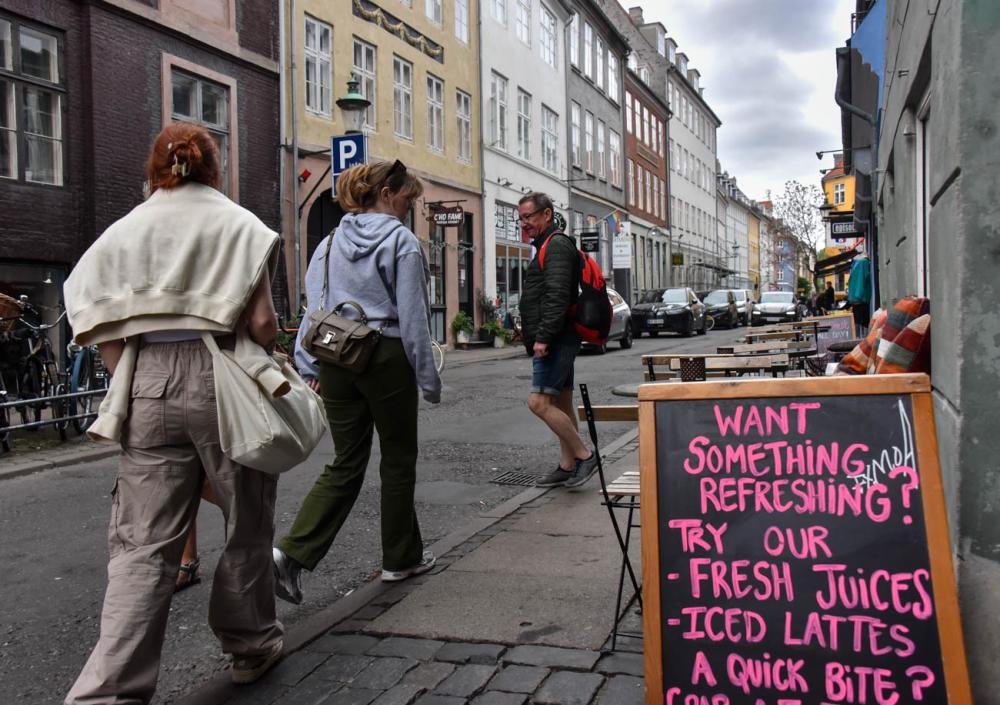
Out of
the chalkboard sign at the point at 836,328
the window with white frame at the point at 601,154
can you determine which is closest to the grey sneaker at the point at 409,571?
the chalkboard sign at the point at 836,328

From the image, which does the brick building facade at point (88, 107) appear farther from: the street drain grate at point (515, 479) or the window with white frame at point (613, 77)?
the window with white frame at point (613, 77)

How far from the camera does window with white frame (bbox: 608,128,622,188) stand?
132ft

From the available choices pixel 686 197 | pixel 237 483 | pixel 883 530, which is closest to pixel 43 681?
pixel 237 483

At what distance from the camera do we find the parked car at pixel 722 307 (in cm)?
3475

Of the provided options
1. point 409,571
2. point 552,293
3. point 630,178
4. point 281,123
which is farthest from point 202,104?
point 630,178

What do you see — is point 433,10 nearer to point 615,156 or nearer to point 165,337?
point 615,156

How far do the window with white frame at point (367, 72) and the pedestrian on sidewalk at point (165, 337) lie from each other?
17432 mm

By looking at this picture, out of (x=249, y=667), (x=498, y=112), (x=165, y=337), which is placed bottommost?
(x=249, y=667)

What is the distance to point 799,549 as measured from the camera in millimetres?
2490

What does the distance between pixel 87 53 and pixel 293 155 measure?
457cm

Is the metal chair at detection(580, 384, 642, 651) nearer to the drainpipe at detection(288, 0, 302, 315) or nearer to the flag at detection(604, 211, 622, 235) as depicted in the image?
the drainpipe at detection(288, 0, 302, 315)

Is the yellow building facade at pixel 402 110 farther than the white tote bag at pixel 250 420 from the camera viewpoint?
Yes

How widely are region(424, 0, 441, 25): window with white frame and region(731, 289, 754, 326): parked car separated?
19.4 meters

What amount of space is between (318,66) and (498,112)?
31.1ft
